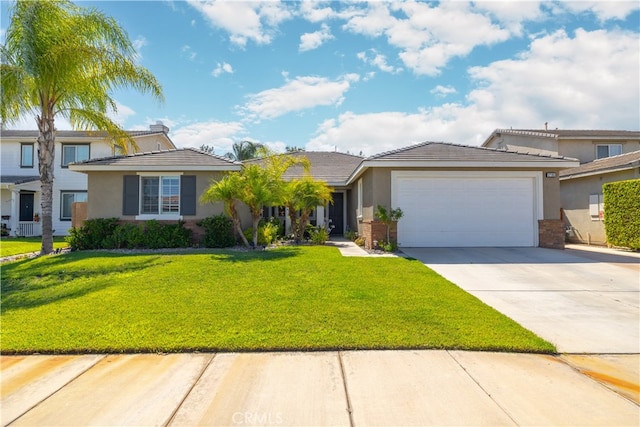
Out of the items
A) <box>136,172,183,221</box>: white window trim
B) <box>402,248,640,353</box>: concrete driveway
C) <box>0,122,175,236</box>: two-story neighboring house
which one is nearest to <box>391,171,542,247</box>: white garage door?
<box>402,248,640,353</box>: concrete driveway

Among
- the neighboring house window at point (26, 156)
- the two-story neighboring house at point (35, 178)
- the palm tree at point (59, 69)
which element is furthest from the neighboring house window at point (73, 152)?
the palm tree at point (59, 69)

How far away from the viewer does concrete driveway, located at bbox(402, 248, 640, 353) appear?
4.85 m

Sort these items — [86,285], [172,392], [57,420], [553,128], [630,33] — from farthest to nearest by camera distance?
[553,128]
[630,33]
[86,285]
[172,392]
[57,420]

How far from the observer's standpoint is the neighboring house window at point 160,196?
13.4m

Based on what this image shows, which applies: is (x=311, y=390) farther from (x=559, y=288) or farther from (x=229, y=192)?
(x=229, y=192)

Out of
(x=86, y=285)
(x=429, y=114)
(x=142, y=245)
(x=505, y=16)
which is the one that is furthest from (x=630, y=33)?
(x=142, y=245)

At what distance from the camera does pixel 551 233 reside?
40.6 ft

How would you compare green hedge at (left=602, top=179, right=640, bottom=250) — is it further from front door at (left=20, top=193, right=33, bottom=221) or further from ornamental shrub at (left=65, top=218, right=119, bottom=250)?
front door at (left=20, top=193, right=33, bottom=221)

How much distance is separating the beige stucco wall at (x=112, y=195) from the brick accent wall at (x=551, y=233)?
456 inches

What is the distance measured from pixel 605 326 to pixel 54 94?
16.2m

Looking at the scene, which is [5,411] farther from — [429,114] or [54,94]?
[429,114]

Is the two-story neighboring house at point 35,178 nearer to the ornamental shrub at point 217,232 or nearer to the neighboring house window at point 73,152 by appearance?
the neighboring house window at point 73,152

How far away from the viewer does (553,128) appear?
81.1 ft

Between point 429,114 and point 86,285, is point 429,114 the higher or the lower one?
the higher one
